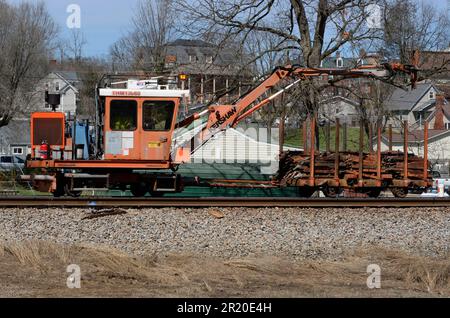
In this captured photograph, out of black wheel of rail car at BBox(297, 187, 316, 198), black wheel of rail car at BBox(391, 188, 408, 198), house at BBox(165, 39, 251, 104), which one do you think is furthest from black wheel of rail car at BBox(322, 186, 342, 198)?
house at BBox(165, 39, 251, 104)

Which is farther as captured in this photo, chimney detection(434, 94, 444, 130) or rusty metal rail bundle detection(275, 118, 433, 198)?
chimney detection(434, 94, 444, 130)

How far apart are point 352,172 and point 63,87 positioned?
137 feet

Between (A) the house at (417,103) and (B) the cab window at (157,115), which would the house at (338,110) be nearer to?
(A) the house at (417,103)

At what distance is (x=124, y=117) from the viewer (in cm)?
1817

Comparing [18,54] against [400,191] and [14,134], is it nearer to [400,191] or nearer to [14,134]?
[14,134]

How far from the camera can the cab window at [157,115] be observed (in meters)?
18.2

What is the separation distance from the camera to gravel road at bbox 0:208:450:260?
38.0ft

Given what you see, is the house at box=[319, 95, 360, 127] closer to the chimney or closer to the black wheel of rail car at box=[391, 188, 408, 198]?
the black wheel of rail car at box=[391, 188, 408, 198]

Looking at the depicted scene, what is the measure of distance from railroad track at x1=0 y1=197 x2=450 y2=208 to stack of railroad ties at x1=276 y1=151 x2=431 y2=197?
297cm

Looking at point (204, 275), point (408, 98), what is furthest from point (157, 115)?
point (408, 98)

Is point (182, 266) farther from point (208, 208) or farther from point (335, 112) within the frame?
point (335, 112)

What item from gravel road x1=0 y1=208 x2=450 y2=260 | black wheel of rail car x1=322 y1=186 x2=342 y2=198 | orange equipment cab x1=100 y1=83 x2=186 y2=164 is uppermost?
orange equipment cab x1=100 y1=83 x2=186 y2=164
